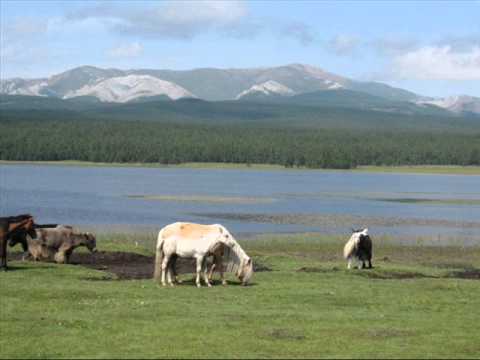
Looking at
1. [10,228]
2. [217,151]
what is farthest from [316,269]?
[217,151]

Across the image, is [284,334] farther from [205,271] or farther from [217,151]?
[217,151]

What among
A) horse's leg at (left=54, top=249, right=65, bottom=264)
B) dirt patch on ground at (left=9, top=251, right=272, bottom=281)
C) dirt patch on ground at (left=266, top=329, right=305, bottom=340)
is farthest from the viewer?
horse's leg at (left=54, top=249, right=65, bottom=264)

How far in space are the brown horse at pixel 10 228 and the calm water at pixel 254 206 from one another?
82.0 ft

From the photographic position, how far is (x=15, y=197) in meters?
71.8

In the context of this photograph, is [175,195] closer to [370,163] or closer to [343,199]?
[343,199]

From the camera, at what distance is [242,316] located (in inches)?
744

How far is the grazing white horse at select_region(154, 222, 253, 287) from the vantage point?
23.4m

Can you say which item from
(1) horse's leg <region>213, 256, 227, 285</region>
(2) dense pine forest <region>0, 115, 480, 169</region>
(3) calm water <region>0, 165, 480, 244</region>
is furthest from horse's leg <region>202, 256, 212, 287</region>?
(2) dense pine forest <region>0, 115, 480, 169</region>

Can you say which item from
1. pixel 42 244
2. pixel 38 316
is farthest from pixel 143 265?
pixel 38 316

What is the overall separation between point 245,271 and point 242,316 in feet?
15.7

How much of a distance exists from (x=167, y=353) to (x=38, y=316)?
4.01 m

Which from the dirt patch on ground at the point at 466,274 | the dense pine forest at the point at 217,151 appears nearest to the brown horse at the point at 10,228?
the dirt patch on ground at the point at 466,274

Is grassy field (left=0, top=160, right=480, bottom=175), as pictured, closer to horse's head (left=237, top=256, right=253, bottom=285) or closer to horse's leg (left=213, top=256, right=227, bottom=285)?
horse's leg (left=213, top=256, right=227, bottom=285)

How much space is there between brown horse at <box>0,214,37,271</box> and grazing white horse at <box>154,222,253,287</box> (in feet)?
13.6
